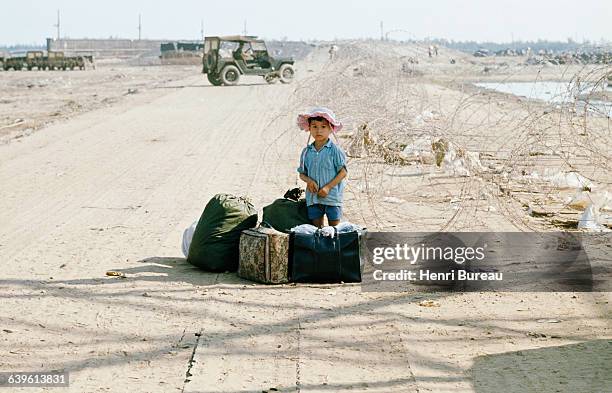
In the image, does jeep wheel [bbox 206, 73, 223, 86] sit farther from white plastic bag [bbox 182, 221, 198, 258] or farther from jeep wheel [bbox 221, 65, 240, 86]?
white plastic bag [bbox 182, 221, 198, 258]

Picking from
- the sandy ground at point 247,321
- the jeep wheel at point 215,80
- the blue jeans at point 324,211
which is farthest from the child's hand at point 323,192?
the jeep wheel at point 215,80

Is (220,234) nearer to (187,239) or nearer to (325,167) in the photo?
(187,239)

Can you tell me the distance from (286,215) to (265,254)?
0.62m

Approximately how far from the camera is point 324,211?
25.1 feet

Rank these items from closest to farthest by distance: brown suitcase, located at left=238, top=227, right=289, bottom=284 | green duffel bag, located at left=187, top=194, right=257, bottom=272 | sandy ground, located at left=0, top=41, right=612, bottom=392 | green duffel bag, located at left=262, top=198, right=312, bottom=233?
sandy ground, located at left=0, top=41, right=612, bottom=392 → brown suitcase, located at left=238, top=227, right=289, bottom=284 → green duffel bag, located at left=187, top=194, right=257, bottom=272 → green duffel bag, located at left=262, top=198, right=312, bottom=233

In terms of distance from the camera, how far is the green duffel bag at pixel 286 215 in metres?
7.66

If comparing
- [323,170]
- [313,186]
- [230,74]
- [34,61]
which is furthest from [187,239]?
[34,61]

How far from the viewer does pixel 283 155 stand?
53.6ft

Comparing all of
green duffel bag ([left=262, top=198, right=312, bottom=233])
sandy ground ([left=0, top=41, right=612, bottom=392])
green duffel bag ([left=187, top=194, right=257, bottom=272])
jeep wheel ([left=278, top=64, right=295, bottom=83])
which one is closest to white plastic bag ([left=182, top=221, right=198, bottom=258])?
sandy ground ([left=0, top=41, right=612, bottom=392])

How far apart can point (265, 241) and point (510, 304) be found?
169 cm

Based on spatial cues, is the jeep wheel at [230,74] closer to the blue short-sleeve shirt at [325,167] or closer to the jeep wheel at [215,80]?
the jeep wheel at [215,80]

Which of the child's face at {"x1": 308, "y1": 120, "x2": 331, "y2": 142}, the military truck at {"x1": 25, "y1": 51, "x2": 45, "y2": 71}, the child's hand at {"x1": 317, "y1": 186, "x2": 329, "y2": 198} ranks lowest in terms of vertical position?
the military truck at {"x1": 25, "y1": 51, "x2": 45, "y2": 71}

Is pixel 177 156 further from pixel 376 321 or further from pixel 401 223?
pixel 376 321

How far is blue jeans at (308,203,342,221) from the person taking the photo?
7.58 meters
